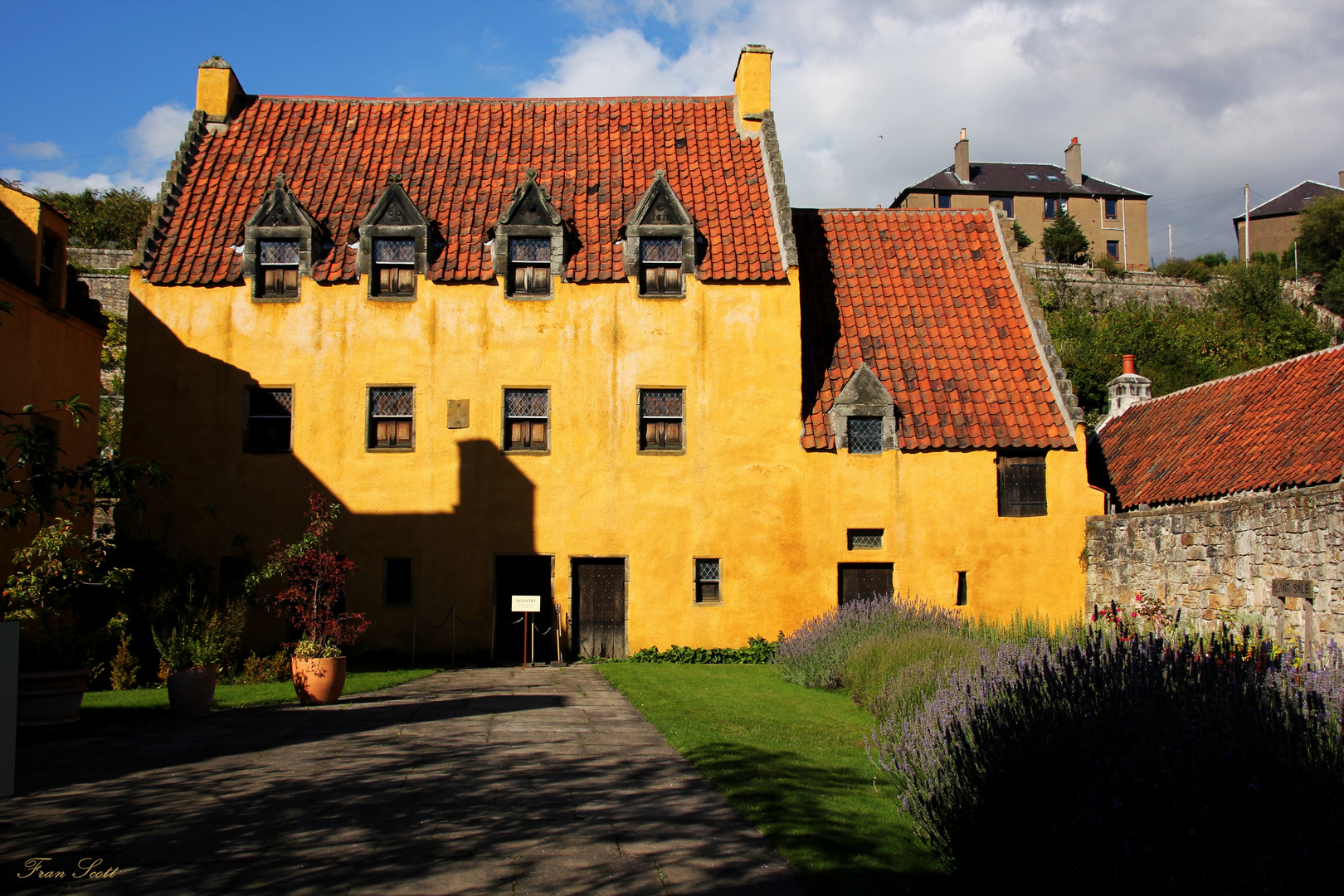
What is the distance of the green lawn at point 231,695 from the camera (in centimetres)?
1250

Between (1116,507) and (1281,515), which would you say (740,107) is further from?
(1281,515)

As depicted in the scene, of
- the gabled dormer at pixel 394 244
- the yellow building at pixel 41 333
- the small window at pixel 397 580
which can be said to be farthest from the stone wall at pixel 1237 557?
the yellow building at pixel 41 333

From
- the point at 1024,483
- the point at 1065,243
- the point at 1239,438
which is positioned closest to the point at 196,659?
the point at 1024,483

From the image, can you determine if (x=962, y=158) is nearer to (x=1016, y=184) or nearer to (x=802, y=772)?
(x=1016, y=184)

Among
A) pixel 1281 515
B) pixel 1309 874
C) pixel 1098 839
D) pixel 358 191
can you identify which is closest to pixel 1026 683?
pixel 1098 839

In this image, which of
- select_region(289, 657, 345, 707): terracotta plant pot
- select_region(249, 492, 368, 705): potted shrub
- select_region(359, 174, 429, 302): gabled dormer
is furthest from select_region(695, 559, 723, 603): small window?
select_region(289, 657, 345, 707): terracotta plant pot

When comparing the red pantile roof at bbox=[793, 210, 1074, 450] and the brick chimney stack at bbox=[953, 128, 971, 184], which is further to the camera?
the brick chimney stack at bbox=[953, 128, 971, 184]

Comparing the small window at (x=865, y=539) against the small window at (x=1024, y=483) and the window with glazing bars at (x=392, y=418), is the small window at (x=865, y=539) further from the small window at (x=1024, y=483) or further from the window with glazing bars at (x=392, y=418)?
the window with glazing bars at (x=392, y=418)

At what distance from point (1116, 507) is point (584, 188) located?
13.4 metres

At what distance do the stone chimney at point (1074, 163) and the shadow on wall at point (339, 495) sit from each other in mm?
59371

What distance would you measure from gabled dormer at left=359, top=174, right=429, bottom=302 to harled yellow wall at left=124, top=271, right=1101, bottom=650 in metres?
0.42

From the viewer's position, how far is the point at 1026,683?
6.59m

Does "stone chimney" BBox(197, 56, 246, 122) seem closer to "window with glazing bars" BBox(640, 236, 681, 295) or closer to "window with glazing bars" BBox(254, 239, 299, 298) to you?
"window with glazing bars" BBox(254, 239, 299, 298)

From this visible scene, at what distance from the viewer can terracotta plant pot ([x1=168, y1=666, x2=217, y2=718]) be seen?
1137 centimetres
